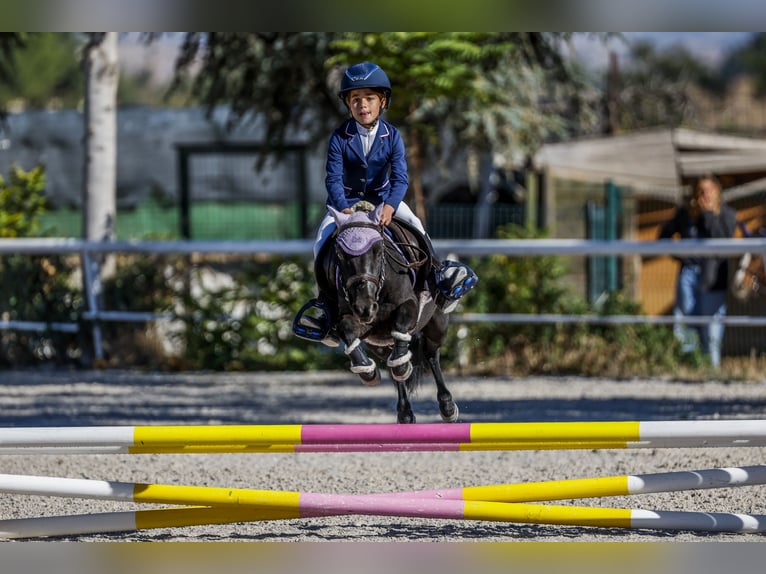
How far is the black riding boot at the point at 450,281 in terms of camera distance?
6645 mm

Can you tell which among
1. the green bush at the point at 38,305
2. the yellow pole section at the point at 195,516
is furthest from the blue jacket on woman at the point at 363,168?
the green bush at the point at 38,305

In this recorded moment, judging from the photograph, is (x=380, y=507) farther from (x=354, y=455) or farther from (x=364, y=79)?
(x=354, y=455)

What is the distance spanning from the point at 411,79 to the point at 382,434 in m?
7.29

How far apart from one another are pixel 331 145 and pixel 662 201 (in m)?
12.0

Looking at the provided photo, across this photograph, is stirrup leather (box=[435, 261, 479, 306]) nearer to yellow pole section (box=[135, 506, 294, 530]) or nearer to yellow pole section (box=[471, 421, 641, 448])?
yellow pole section (box=[471, 421, 641, 448])

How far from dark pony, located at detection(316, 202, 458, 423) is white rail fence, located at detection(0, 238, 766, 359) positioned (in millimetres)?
5843

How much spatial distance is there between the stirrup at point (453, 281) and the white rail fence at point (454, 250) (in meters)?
5.87

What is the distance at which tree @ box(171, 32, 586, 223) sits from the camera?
1212cm

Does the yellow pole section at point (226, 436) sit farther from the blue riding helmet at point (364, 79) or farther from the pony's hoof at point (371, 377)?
the blue riding helmet at point (364, 79)

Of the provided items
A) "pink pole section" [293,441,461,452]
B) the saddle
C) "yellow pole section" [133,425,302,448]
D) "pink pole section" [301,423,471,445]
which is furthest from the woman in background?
"yellow pole section" [133,425,302,448]

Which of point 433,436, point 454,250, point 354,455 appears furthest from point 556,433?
point 454,250

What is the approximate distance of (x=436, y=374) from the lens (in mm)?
7125

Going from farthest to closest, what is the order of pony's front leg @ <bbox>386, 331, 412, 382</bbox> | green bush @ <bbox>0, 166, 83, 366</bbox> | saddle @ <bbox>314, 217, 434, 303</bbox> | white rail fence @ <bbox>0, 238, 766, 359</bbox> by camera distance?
green bush @ <bbox>0, 166, 83, 366</bbox> → white rail fence @ <bbox>0, 238, 766, 359</bbox> → saddle @ <bbox>314, 217, 434, 303</bbox> → pony's front leg @ <bbox>386, 331, 412, 382</bbox>
